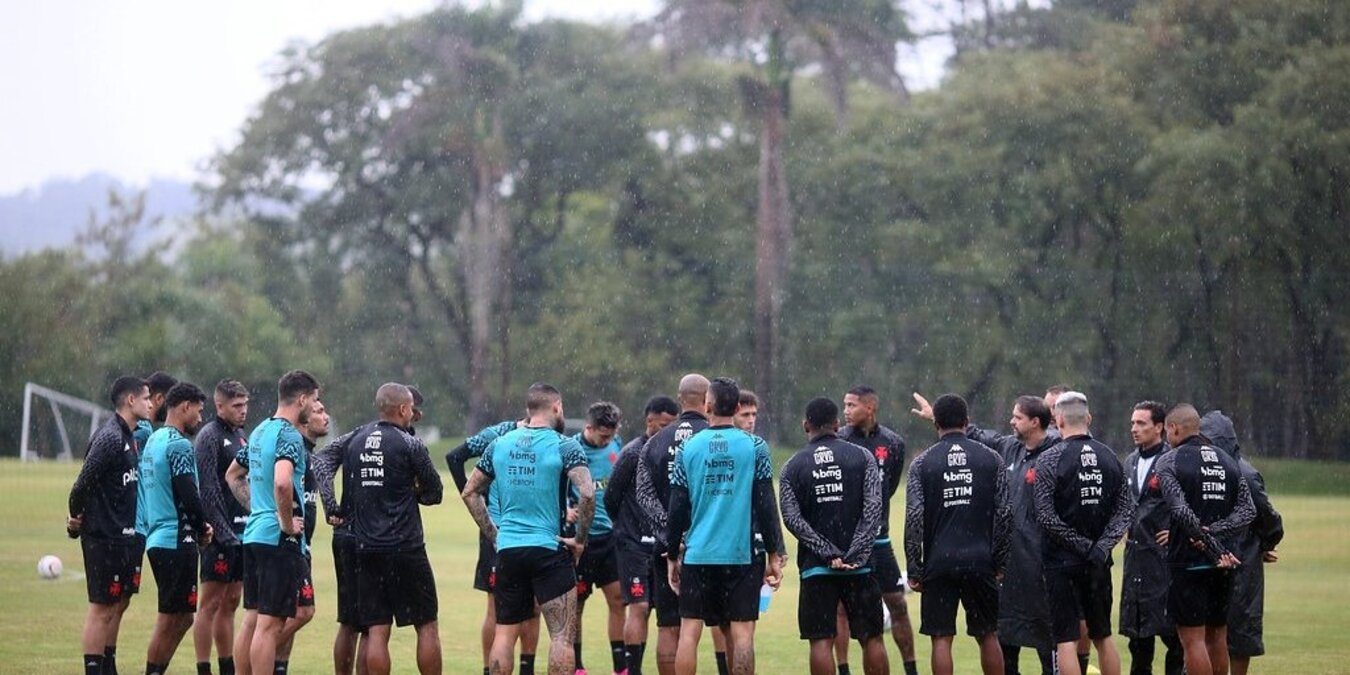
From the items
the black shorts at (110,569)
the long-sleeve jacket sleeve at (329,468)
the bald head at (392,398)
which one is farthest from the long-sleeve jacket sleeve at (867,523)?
the black shorts at (110,569)

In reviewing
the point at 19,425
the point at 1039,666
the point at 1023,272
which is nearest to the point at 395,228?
the point at 19,425

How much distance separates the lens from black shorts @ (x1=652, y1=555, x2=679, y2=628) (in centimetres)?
1078

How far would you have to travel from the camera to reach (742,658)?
31.4 feet

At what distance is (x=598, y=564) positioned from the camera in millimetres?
11703

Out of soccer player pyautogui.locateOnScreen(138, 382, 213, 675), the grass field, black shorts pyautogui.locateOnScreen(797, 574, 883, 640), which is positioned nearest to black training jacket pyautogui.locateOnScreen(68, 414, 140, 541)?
soccer player pyautogui.locateOnScreen(138, 382, 213, 675)

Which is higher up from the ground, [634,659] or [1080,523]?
[1080,523]

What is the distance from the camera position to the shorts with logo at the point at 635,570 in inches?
443

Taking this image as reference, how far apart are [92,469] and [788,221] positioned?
36.7 m

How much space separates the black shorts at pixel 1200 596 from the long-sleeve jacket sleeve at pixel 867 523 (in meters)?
2.03

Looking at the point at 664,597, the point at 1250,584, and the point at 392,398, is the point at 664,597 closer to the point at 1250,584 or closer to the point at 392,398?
the point at 392,398

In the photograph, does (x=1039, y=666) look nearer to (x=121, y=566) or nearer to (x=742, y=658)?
(x=742, y=658)

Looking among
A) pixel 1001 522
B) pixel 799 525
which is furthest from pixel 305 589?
pixel 1001 522

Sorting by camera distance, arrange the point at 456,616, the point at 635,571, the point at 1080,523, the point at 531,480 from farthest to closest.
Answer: the point at 456,616 → the point at 635,571 → the point at 1080,523 → the point at 531,480

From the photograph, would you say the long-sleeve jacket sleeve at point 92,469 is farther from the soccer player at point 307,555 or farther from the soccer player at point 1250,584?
the soccer player at point 1250,584
